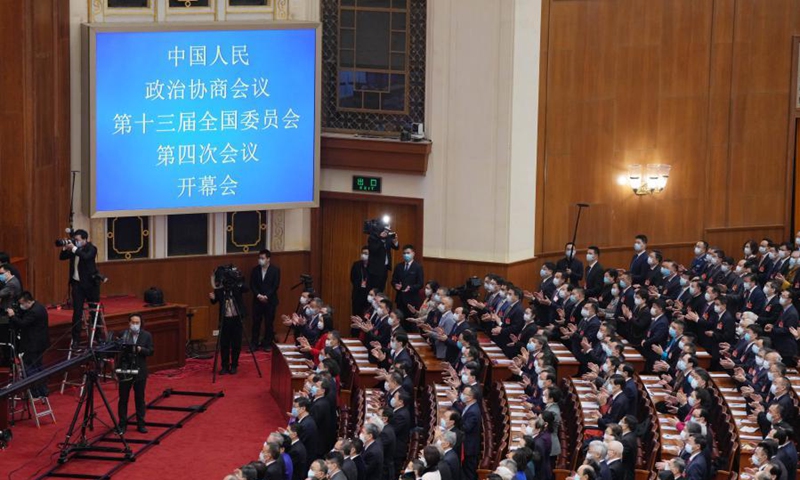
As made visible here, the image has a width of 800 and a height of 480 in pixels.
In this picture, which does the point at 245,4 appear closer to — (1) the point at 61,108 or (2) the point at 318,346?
(1) the point at 61,108

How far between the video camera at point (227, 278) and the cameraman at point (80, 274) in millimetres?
1674

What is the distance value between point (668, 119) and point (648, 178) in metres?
1.01

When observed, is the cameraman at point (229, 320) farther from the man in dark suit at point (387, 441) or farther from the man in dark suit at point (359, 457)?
the man in dark suit at point (359, 457)

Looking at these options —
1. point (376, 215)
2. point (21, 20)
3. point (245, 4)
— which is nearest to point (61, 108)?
point (21, 20)

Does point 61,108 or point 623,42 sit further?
point 623,42

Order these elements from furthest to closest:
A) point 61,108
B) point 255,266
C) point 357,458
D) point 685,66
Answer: point 685,66, point 255,266, point 61,108, point 357,458

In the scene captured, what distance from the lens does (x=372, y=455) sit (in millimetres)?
14625

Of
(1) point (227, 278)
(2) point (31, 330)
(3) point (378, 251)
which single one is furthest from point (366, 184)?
(2) point (31, 330)

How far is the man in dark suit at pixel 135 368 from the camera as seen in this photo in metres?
17.6

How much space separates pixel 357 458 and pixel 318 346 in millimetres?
4546

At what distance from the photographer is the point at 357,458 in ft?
47.8

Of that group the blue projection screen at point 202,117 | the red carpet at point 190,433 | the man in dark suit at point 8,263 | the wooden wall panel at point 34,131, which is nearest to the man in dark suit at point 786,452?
the red carpet at point 190,433

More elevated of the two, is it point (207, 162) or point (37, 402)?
point (207, 162)

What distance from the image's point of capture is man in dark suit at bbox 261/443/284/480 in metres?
14.2
